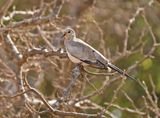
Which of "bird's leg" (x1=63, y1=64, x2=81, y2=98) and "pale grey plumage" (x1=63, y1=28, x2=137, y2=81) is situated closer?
"bird's leg" (x1=63, y1=64, x2=81, y2=98)

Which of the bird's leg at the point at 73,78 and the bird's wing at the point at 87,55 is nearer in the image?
the bird's leg at the point at 73,78

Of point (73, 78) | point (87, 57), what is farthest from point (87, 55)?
point (73, 78)

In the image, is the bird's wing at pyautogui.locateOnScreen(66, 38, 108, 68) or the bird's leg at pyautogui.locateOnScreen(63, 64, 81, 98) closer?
the bird's leg at pyautogui.locateOnScreen(63, 64, 81, 98)

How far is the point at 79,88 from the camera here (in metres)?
7.42

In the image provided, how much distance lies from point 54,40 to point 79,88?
556mm

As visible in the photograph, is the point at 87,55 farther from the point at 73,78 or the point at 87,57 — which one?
the point at 73,78

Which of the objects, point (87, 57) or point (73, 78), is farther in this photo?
point (87, 57)

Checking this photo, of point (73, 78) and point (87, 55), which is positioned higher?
point (87, 55)

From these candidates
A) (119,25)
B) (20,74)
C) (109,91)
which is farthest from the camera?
(119,25)

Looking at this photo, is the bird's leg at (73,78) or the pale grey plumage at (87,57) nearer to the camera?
the bird's leg at (73,78)

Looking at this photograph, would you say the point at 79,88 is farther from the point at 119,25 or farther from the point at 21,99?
the point at 119,25

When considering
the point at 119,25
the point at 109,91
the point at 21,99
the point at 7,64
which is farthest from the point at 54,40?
the point at 119,25

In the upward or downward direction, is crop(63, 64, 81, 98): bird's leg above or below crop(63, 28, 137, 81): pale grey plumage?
below

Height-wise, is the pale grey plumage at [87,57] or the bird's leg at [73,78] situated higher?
the pale grey plumage at [87,57]
